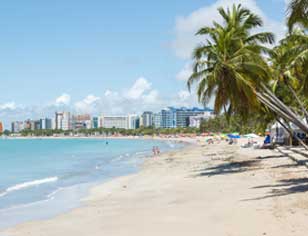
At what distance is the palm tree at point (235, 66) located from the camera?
20.0 metres

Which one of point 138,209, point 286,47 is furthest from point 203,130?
point 138,209

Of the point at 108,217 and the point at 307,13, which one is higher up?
the point at 307,13

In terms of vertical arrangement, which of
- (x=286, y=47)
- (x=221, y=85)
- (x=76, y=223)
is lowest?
(x=76, y=223)

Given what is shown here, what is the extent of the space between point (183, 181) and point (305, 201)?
8462 mm

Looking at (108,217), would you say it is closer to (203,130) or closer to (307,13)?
(307,13)

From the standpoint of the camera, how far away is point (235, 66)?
65.5 feet

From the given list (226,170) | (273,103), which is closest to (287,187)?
(273,103)

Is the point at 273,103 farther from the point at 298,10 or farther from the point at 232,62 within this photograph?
the point at 298,10

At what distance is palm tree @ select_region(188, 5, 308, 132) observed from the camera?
20000 millimetres

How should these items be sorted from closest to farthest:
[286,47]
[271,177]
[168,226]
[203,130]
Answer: [168,226] → [271,177] → [286,47] → [203,130]

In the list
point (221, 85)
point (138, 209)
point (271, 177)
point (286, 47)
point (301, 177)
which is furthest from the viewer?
point (286, 47)

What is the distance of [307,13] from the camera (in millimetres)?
12094

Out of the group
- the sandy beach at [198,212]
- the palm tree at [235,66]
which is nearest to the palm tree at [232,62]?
the palm tree at [235,66]

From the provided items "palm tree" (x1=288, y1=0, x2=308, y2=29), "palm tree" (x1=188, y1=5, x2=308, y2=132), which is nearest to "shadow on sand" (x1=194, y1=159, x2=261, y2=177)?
"palm tree" (x1=188, y1=5, x2=308, y2=132)
